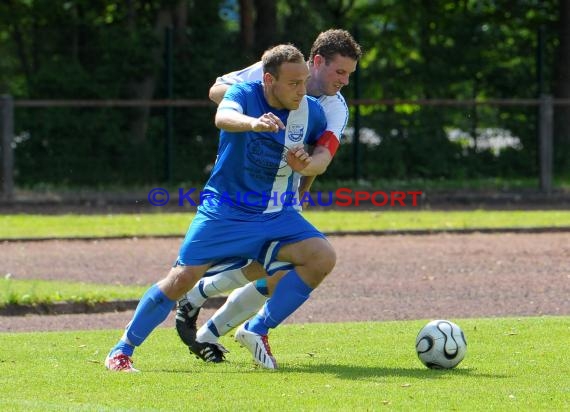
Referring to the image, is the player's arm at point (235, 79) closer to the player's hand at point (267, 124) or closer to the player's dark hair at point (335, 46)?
the player's dark hair at point (335, 46)

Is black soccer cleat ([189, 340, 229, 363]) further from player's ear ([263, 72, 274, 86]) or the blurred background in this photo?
the blurred background

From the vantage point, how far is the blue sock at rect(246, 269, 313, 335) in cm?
790

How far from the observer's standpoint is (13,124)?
22.3 m

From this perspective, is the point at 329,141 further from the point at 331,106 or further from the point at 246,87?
the point at 246,87

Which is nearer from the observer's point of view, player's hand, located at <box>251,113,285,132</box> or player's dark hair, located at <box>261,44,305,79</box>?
player's hand, located at <box>251,113,285,132</box>

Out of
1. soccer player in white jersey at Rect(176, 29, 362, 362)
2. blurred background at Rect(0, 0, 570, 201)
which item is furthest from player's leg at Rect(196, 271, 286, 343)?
blurred background at Rect(0, 0, 570, 201)

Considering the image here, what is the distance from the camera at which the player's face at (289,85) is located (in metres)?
7.60

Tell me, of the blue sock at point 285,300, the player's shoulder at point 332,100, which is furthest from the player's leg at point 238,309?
the player's shoulder at point 332,100

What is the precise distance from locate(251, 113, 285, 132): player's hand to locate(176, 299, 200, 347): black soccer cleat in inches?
67.2

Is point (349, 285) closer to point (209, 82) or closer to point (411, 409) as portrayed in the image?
point (411, 409)

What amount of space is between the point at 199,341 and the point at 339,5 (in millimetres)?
22001

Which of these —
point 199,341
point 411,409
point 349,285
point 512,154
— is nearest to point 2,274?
point 349,285

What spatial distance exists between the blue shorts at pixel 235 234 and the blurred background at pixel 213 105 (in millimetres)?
14255

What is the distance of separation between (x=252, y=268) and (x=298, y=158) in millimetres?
977
